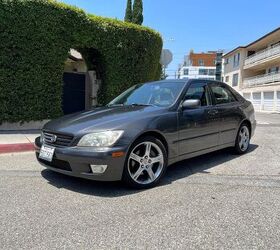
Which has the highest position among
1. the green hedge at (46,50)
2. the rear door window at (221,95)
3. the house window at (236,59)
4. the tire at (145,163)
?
the house window at (236,59)

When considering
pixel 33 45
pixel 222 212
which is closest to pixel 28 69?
pixel 33 45

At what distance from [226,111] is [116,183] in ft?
8.62

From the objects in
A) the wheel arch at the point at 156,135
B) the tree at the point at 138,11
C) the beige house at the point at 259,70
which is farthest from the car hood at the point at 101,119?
the beige house at the point at 259,70

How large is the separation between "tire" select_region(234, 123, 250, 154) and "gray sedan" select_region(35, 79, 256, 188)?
1.55ft

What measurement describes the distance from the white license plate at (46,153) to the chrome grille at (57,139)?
0.08 metres

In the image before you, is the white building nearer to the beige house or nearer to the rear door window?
the beige house

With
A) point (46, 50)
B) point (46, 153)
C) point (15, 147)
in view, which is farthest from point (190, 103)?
point (46, 50)

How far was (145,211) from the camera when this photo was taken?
3924 millimetres

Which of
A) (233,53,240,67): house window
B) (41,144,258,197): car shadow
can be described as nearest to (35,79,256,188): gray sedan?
(41,144,258,197): car shadow

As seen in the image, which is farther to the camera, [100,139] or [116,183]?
[116,183]

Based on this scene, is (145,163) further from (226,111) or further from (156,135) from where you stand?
(226,111)

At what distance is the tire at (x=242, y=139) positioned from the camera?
691 cm

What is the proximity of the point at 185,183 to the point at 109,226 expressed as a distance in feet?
5.97

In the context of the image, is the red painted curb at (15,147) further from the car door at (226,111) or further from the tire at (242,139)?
the tire at (242,139)
